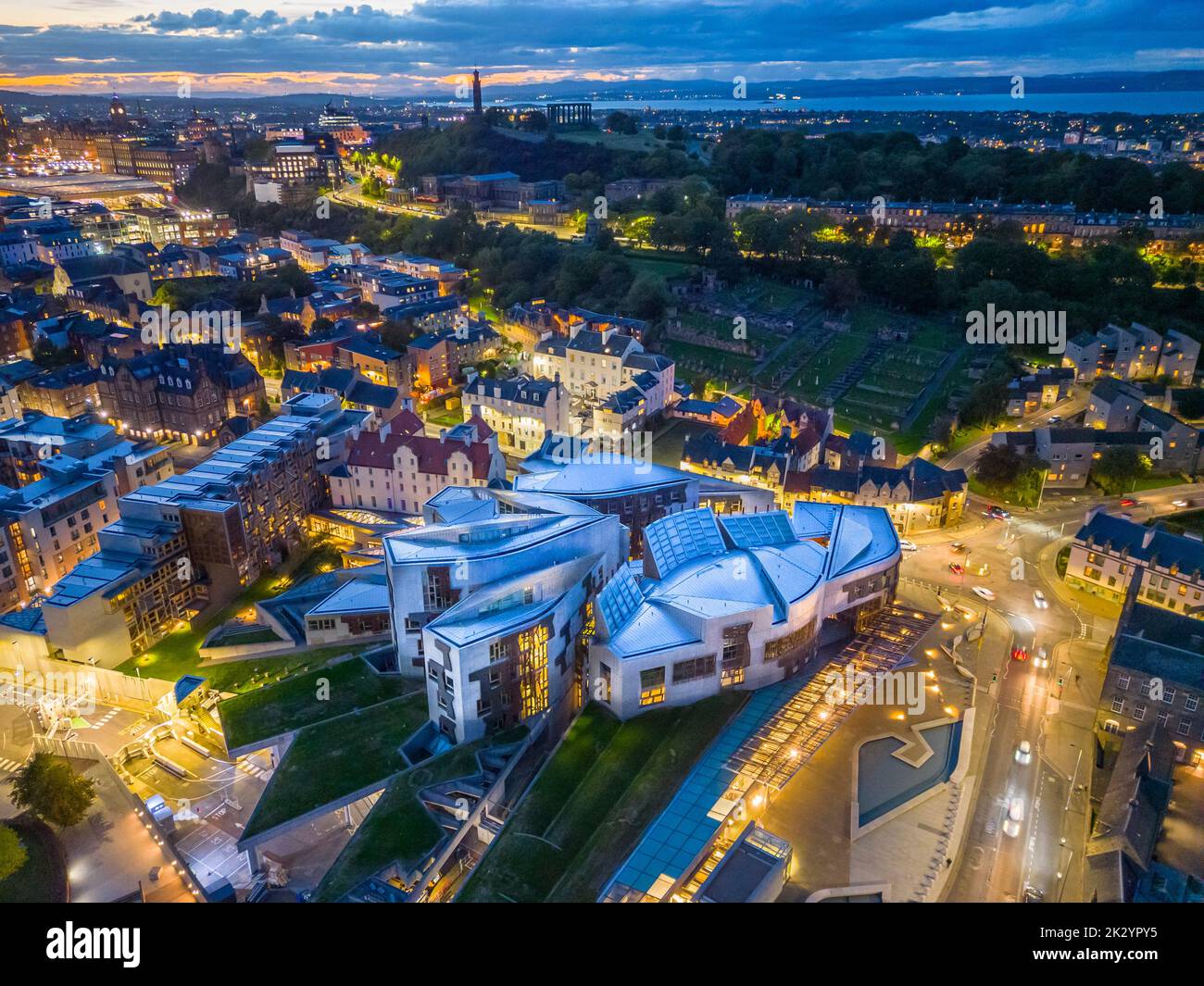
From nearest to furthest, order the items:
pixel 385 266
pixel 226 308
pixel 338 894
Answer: pixel 338 894
pixel 226 308
pixel 385 266

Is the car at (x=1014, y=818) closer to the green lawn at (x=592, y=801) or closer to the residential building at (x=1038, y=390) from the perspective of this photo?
the green lawn at (x=592, y=801)

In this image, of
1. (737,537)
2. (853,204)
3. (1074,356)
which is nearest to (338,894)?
(737,537)

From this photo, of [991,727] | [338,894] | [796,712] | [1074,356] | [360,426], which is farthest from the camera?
[1074,356]

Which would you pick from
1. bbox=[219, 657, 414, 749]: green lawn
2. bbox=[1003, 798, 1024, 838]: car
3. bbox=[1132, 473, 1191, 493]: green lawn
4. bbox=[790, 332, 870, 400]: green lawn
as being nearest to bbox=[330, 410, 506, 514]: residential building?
bbox=[219, 657, 414, 749]: green lawn

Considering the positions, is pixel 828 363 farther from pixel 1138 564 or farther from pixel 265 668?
pixel 265 668

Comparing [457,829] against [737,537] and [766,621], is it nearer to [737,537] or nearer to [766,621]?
[766,621]

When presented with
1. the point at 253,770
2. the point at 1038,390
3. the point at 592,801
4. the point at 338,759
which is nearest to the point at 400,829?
the point at 338,759
